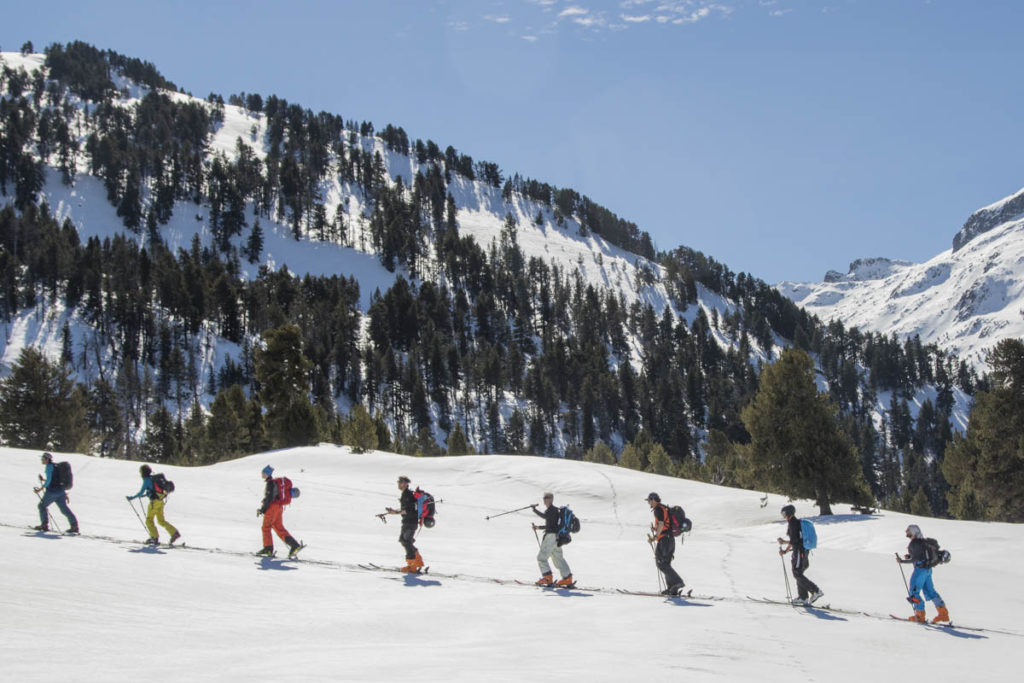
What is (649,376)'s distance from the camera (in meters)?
158

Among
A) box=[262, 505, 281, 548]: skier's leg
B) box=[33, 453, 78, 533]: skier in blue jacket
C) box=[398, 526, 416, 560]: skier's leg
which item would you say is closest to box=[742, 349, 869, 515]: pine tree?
box=[398, 526, 416, 560]: skier's leg

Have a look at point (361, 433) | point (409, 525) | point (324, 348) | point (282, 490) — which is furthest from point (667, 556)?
point (324, 348)

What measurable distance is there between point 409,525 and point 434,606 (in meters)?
3.20

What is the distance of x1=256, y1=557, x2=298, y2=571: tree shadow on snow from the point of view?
14.8 meters

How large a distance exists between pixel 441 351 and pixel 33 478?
108 metres

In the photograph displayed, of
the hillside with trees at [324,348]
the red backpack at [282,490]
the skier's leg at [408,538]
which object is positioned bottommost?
the skier's leg at [408,538]

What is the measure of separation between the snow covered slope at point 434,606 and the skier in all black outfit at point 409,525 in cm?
48

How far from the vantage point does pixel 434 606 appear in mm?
12414

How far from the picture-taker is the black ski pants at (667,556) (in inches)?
555

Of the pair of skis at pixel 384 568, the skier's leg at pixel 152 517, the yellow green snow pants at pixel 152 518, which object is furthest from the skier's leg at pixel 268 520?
the skier's leg at pixel 152 517

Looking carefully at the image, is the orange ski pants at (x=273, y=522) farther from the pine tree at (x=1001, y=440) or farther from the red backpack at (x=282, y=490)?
the pine tree at (x=1001, y=440)

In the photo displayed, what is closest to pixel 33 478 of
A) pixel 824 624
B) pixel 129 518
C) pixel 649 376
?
pixel 129 518

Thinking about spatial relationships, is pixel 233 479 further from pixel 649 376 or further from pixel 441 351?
pixel 649 376

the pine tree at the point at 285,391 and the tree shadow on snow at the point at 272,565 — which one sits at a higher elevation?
the pine tree at the point at 285,391
